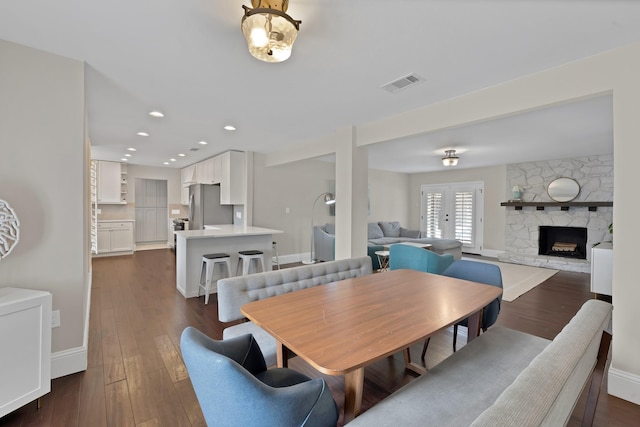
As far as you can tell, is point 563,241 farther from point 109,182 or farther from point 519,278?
point 109,182

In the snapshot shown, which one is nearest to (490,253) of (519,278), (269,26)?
(519,278)

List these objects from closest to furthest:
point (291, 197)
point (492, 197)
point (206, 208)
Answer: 1. point (206, 208)
2. point (291, 197)
3. point (492, 197)

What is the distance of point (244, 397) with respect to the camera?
2.86ft

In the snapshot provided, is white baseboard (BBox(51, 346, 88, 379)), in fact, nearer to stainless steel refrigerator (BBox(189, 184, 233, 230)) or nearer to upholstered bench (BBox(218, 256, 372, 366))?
upholstered bench (BBox(218, 256, 372, 366))

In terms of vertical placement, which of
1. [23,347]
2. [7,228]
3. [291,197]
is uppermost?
[291,197]

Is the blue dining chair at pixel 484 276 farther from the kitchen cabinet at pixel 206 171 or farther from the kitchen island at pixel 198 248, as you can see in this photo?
the kitchen cabinet at pixel 206 171

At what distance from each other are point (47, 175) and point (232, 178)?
361cm

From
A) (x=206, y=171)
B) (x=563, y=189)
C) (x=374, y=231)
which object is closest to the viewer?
(x=563, y=189)

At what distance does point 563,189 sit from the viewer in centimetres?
611

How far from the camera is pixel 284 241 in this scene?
6.31 meters

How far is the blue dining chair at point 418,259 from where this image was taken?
145 inches

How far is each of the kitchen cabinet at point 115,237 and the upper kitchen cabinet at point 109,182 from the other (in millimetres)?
579

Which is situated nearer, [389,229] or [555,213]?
[555,213]

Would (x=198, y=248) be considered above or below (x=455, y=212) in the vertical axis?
below
